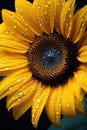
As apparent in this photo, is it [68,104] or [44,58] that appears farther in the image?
[44,58]

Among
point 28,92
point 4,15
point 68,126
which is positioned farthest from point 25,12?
point 68,126

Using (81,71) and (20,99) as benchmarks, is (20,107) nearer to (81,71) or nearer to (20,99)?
(20,99)

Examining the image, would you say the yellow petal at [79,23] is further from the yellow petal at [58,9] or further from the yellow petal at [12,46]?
the yellow petal at [12,46]

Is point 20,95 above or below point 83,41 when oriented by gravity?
below

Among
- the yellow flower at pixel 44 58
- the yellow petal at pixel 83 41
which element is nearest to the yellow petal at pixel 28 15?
the yellow flower at pixel 44 58

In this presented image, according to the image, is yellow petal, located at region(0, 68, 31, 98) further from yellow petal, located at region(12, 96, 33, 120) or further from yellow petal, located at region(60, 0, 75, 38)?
yellow petal, located at region(60, 0, 75, 38)

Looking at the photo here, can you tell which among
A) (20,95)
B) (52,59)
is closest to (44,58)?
(52,59)

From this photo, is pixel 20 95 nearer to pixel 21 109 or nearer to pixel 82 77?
pixel 21 109
